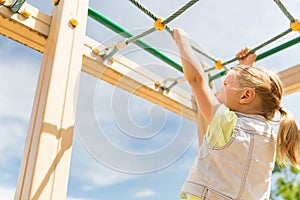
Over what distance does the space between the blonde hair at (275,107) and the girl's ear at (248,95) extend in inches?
0.4

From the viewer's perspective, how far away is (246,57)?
3.59 feet

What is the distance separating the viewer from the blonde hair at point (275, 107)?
2.61ft

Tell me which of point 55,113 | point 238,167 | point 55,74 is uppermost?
point 55,74

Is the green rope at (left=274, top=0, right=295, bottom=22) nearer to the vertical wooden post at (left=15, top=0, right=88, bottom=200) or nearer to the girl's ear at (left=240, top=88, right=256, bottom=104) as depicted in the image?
the girl's ear at (left=240, top=88, right=256, bottom=104)

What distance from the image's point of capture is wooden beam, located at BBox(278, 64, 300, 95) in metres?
1.26

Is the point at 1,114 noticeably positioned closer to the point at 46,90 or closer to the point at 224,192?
the point at 46,90

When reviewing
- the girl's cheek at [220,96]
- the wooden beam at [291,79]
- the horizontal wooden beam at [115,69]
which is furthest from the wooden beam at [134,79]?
the wooden beam at [291,79]

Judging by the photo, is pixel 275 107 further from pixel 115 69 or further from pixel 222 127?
pixel 115 69

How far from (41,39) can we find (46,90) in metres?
0.19

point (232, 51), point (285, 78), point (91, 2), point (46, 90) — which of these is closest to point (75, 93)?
point (46, 90)

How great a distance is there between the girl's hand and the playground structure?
4 cm

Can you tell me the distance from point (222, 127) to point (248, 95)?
12cm

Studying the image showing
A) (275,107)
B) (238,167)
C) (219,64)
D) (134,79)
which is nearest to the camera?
(238,167)

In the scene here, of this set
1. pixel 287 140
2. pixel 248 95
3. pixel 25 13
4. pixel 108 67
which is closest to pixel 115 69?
pixel 108 67
